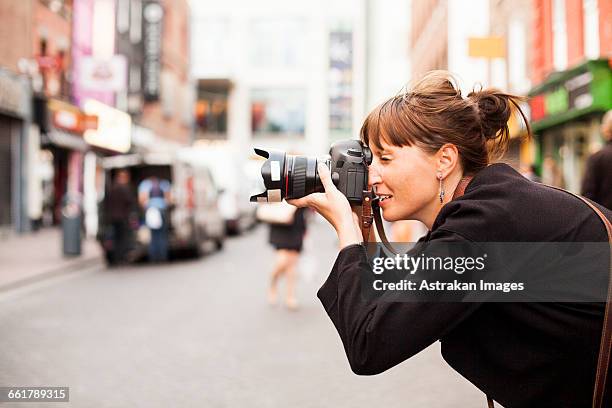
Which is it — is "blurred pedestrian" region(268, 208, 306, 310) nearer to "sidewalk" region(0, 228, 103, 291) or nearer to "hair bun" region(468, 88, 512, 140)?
"sidewalk" region(0, 228, 103, 291)

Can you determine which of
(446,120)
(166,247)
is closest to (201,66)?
(166,247)

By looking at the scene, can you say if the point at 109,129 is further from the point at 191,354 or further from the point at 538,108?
the point at 191,354

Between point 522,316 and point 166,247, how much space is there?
526 inches

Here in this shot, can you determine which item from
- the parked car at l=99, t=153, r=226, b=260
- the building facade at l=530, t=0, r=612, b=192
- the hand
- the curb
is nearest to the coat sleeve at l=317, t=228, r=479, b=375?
the hand

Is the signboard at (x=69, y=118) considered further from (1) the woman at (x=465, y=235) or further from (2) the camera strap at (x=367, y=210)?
(1) the woman at (x=465, y=235)

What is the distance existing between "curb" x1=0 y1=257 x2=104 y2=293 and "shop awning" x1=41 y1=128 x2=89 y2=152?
9.72m

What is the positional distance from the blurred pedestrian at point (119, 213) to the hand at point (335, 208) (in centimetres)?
1259

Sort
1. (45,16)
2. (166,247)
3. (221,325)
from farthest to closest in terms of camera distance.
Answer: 1. (45,16)
2. (166,247)
3. (221,325)

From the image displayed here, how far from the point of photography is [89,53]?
27.0 metres

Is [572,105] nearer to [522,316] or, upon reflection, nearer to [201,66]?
[522,316]

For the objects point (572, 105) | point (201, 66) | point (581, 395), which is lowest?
point (581, 395)

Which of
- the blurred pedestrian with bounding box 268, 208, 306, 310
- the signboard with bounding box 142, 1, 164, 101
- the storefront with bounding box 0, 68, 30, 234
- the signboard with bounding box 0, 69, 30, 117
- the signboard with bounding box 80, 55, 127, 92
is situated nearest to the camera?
the blurred pedestrian with bounding box 268, 208, 306, 310

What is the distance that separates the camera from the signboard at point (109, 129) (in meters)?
27.1

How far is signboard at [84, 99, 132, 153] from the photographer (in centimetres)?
2712
